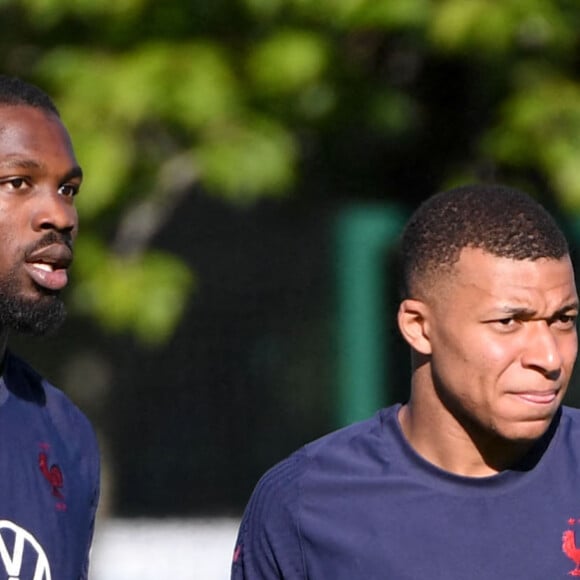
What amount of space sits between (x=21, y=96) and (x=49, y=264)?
41cm

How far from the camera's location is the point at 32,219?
3.06m

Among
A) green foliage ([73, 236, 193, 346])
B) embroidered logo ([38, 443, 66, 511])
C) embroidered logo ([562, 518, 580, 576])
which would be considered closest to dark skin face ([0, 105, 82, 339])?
embroidered logo ([38, 443, 66, 511])

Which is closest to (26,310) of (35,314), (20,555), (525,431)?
(35,314)

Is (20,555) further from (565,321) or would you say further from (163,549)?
(163,549)

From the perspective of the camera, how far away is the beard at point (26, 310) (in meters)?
3.04

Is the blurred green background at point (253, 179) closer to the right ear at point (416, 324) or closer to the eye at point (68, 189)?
the eye at point (68, 189)

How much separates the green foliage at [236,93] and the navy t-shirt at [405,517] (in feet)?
→ 5.89

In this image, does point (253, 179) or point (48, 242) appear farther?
point (253, 179)

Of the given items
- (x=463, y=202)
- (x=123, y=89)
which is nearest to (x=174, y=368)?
(x=123, y=89)

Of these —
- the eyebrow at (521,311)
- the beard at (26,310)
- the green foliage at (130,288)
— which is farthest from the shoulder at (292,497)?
the green foliage at (130,288)

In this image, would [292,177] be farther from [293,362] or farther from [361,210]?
[293,362]

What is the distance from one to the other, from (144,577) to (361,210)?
62.1 inches

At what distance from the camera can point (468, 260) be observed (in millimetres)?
3047

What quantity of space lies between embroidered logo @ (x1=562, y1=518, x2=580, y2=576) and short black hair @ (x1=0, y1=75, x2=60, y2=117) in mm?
1424
